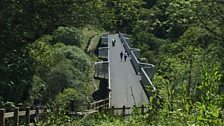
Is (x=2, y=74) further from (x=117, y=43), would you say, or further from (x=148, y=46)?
(x=117, y=43)

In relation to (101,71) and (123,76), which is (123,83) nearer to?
(123,76)

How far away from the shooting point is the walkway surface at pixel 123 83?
26781 millimetres

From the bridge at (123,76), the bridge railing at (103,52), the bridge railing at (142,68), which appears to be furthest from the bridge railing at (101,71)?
the bridge railing at (103,52)

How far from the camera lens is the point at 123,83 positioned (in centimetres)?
3538

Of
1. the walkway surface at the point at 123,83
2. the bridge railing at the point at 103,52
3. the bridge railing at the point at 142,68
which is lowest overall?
the walkway surface at the point at 123,83

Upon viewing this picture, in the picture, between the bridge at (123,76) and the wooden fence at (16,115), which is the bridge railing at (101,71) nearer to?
the bridge at (123,76)

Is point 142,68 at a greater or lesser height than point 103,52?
lesser

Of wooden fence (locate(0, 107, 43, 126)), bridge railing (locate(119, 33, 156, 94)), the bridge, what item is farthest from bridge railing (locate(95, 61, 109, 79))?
wooden fence (locate(0, 107, 43, 126))

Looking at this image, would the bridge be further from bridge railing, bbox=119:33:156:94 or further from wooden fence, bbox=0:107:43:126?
wooden fence, bbox=0:107:43:126

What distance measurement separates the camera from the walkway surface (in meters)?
26.8

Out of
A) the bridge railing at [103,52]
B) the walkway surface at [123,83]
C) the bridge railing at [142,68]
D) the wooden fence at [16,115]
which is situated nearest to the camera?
the wooden fence at [16,115]

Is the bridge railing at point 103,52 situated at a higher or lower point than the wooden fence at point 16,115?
higher

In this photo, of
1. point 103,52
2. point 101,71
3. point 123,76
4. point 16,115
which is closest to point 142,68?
point 123,76

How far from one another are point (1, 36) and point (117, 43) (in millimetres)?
51688
